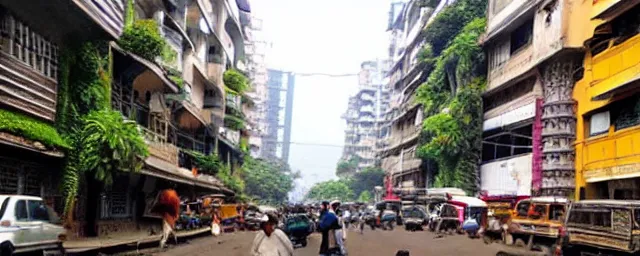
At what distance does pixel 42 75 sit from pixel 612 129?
2279 cm

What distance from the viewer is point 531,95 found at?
3794cm

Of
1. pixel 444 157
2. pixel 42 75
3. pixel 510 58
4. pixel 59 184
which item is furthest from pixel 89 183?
pixel 444 157

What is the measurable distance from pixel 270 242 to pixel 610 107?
25.5 metres

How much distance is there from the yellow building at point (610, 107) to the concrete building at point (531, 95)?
97 centimetres

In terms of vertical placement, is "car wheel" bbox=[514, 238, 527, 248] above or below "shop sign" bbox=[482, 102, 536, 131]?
below

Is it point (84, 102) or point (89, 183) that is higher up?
point (84, 102)

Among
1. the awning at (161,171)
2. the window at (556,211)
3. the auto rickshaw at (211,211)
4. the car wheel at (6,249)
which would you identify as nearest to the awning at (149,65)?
the awning at (161,171)

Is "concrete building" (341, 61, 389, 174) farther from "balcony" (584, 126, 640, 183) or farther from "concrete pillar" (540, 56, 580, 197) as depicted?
"balcony" (584, 126, 640, 183)

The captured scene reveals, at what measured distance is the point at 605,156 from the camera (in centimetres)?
2905

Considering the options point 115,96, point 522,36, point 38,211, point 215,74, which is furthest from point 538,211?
point 215,74

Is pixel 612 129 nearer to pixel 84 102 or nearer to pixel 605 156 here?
pixel 605 156

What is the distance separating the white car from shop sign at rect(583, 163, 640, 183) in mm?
20410

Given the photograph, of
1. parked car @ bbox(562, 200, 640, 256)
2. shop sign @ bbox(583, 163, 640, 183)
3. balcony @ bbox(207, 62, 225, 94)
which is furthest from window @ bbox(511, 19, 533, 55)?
parked car @ bbox(562, 200, 640, 256)

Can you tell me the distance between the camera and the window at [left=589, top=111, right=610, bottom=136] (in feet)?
98.1
